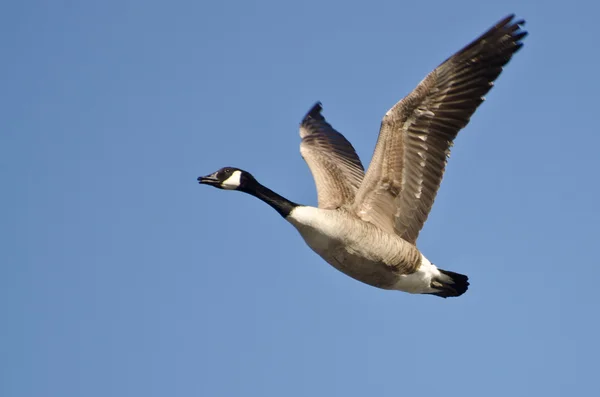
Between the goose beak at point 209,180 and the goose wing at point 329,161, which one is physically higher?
the goose wing at point 329,161

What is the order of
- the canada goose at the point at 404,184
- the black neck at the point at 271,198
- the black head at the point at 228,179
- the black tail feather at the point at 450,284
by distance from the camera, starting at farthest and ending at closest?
1. the black tail feather at the point at 450,284
2. the black head at the point at 228,179
3. the black neck at the point at 271,198
4. the canada goose at the point at 404,184

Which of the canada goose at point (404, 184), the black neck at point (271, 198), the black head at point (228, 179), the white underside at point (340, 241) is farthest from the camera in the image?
the black head at point (228, 179)

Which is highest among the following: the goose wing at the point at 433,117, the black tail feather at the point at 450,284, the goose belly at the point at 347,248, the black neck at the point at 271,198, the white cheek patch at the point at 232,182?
the goose wing at the point at 433,117

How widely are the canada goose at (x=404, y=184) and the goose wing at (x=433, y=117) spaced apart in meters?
0.01

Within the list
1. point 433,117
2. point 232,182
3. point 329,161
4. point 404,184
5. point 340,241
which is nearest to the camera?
point 340,241

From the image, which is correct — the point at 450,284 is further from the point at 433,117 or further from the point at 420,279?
the point at 433,117

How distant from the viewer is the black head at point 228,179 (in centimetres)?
1082

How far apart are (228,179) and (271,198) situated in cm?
64

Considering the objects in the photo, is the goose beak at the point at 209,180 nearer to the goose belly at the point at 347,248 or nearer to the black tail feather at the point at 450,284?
the goose belly at the point at 347,248

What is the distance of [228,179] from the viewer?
428 inches

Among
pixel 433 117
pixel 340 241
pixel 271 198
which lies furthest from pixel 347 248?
pixel 433 117

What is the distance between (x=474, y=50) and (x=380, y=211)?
2.01 meters

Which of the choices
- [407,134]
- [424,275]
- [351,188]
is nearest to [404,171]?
[407,134]


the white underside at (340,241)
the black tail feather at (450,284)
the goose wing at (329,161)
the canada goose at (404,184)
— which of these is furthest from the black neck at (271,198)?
the black tail feather at (450,284)
